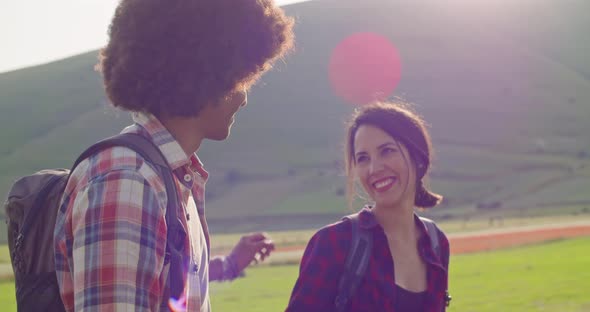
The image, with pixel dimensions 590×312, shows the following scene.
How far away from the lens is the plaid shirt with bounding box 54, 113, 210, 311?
204 cm

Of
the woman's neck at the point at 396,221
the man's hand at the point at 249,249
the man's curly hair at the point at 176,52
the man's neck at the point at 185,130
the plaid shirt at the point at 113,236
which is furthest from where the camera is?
the woman's neck at the point at 396,221

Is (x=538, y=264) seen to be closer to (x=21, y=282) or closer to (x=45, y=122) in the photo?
(x=21, y=282)

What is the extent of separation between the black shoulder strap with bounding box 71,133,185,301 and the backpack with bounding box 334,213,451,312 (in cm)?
143

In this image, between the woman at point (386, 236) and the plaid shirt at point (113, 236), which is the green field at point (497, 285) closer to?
the woman at point (386, 236)

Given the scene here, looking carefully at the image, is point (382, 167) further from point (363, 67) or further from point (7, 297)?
point (363, 67)

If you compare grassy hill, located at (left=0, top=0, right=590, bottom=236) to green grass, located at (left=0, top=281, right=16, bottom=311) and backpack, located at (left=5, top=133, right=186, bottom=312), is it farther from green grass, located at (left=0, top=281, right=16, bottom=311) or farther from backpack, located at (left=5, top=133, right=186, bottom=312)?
backpack, located at (left=5, top=133, right=186, bottom=312)

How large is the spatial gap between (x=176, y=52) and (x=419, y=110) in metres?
92.8

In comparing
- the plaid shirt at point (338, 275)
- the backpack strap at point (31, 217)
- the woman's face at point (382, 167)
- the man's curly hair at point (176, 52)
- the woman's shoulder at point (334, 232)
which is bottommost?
the plaid shirt at point (338, 275)

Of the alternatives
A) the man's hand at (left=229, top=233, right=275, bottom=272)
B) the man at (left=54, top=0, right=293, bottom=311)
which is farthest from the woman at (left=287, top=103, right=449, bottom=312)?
the man at (left=54, top=0, right=293, bottom=311)

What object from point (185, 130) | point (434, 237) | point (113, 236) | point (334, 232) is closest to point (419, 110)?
point (434, 237)

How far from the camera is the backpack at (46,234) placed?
2229 mm

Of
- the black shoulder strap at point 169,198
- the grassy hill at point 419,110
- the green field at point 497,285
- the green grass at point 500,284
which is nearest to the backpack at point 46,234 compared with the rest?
the black shoulder strap at point 169,198

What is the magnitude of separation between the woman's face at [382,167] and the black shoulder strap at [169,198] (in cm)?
201

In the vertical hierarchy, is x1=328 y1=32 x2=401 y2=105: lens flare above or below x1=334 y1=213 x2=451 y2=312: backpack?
below
